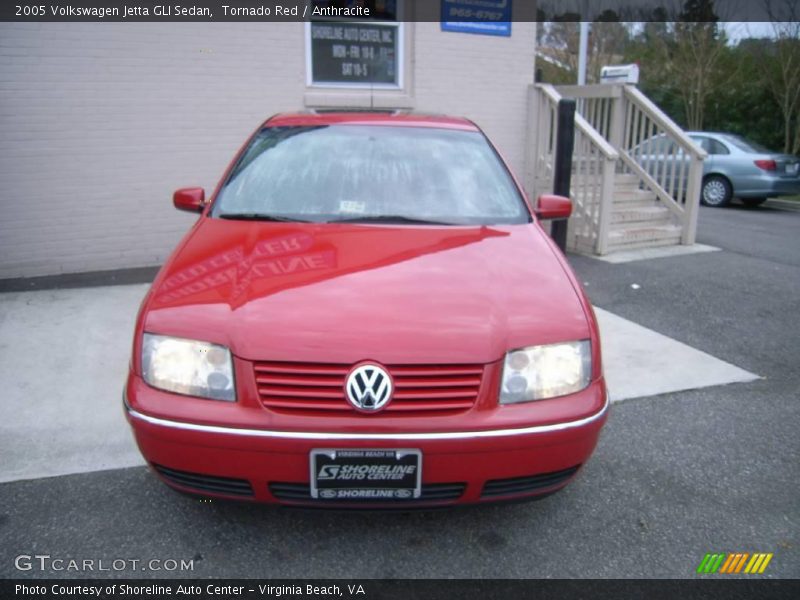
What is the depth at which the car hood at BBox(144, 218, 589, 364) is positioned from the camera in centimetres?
217

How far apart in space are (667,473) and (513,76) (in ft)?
19.0

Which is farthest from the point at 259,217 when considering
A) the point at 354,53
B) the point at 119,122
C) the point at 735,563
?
the point at 354,53

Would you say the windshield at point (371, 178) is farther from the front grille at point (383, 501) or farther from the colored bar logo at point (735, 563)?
the colored bar logo at point (735, 563)

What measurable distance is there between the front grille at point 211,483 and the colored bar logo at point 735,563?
1673 mm

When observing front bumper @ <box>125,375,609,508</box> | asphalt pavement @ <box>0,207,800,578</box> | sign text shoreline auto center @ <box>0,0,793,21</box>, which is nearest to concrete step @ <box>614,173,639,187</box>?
sign text shoreline auto center @ <box>0,0,793,21</box>

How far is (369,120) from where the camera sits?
12.3ft

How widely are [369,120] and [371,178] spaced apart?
59 cm

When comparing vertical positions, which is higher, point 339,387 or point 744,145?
point 744,145

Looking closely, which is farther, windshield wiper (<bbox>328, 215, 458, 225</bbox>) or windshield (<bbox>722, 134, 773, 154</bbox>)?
windshield (<bbox>722, 134, 773, 154</bbox>)

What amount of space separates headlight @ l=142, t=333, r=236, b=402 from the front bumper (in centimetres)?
4

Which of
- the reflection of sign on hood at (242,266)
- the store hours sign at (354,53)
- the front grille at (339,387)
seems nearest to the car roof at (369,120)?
the reflection of sign on hood at (242,266)

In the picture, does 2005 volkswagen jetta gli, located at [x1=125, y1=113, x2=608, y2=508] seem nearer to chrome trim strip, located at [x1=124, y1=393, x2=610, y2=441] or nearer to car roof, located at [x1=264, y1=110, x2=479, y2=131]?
chrome trim strip, located at [x1=124, y1=393, x2=610, y2=441]

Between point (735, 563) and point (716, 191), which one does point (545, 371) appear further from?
point (716, 191)

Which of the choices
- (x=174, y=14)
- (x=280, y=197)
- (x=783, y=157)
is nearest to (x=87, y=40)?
(x=174, y=14)
